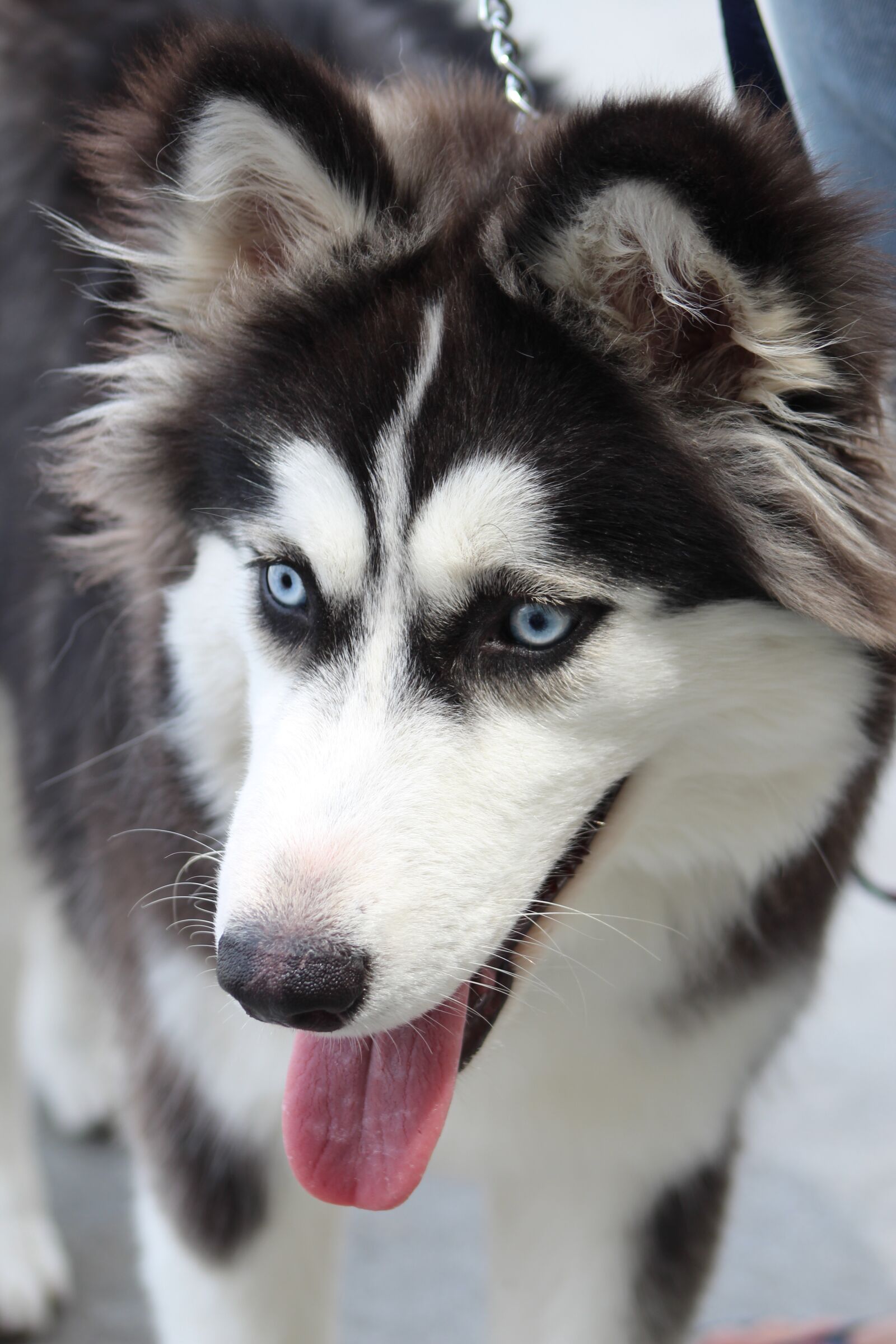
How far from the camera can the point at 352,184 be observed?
56.5 inches

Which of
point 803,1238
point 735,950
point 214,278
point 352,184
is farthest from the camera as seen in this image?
point 803,1238

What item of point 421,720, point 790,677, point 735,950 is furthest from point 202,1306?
point 790,677

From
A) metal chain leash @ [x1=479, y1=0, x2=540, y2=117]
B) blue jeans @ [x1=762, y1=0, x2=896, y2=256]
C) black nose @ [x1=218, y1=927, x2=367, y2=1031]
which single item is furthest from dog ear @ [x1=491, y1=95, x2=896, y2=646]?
black nose @ [x1=218, y1=927, x2=367, y2=1031]

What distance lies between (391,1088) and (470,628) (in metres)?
0.47

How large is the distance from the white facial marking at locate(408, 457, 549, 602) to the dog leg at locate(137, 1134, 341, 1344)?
897mm

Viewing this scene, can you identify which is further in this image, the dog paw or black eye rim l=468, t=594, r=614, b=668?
the dog paw

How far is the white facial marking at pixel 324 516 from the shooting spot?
135 cm

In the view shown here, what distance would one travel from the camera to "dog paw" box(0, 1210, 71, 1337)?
2348 millimetres

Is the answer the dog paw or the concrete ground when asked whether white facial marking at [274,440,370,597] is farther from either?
the dog paw

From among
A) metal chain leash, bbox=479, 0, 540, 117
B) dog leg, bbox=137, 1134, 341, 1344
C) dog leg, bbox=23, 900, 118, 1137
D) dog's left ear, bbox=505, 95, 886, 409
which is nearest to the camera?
dog's left ear, bbox=505, 95, 886, 409

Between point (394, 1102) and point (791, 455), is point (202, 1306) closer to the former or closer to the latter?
point (394, 1102)

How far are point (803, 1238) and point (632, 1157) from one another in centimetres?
104

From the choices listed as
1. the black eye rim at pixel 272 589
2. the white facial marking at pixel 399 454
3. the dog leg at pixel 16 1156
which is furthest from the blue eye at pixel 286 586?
the dog leg at pixel 16 1156

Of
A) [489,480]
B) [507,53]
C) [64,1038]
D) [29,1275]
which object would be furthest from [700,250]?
[64,1038]
